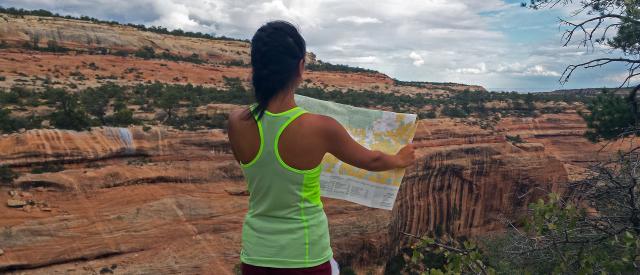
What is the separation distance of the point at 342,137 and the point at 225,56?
42672 mm

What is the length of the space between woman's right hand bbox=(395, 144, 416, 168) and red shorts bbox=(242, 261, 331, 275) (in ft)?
1.87

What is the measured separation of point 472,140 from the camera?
2511 cm

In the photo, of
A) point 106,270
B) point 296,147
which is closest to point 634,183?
point 296,147

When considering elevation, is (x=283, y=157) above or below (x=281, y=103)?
below

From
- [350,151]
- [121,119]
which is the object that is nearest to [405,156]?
[350,151]

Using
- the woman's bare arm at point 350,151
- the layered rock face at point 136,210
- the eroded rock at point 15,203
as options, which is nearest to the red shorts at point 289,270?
the woman's bare arm at point 350,151

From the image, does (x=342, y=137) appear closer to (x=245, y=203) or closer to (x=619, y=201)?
(x=619, y=201)

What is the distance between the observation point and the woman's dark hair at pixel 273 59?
79.0 inches

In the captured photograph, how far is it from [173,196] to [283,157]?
541 inches

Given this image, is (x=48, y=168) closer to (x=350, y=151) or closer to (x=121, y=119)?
(x=121, y=119)

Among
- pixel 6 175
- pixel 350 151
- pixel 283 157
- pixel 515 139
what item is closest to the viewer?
pixel 283 157

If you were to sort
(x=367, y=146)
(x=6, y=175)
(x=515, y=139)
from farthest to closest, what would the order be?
(x=515, y=139) < (x=6, y=175) < (x=367, y=146)

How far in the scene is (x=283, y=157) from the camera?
1.90 metres

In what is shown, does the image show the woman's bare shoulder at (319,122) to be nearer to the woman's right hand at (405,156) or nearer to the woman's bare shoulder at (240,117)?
the woman's bare shoulder at (240,117)
